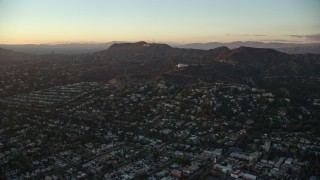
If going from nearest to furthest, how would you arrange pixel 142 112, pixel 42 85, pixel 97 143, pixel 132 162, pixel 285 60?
1. pixel 132 162
2. pixel 97 143
3. pixel 142 112
4. pixel 42 85
5. pixel 285 60

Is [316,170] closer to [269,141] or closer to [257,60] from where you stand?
[269,141]

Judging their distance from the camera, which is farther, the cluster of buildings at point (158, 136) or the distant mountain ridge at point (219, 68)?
the distant mountain ridge at point (219, 68)

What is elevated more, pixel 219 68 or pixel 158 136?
pixel 219 68

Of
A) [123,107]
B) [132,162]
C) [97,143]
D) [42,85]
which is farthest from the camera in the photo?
[42,85]

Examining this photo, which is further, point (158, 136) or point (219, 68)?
point (219, 68)

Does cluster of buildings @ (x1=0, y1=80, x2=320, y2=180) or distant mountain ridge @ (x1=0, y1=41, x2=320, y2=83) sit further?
distant mountain ridge @ (x1=0, y1=41, x2=320, y2=83)

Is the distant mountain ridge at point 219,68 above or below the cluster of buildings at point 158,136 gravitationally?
above

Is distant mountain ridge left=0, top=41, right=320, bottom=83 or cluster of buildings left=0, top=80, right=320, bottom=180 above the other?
distant mountain ridge left=0, top=41, right=320, bottom=83

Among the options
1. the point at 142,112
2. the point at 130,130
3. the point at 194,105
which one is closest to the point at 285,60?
the point at 194,105
